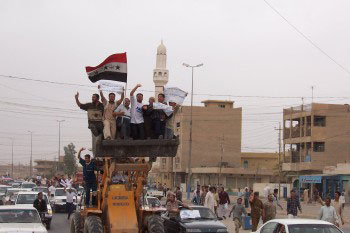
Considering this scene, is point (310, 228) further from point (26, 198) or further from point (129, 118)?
point (26, 198)

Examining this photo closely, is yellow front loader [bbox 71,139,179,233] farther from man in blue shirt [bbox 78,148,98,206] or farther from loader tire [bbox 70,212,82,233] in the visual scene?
loader tire [bbox 70,212,82,233]

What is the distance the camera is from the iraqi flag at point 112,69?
16812mm

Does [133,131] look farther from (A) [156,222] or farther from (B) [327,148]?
(B) [327,148]

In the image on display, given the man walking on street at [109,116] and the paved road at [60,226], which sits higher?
the man walking on street at [109,116]

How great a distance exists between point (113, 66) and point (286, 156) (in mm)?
71074

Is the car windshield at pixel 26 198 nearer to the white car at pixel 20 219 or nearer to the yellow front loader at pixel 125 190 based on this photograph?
the white car at pixel 20 219

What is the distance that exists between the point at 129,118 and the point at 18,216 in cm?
463

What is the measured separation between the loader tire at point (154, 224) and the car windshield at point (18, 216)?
3824mm

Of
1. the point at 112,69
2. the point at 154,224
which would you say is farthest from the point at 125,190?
the point at 112,69

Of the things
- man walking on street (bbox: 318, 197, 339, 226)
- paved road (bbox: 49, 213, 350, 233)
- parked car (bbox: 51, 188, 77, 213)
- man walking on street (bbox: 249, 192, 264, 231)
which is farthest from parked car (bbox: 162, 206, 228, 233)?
parked car (bbox: 51, 188, 77, 213)

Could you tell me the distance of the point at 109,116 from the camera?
16.2m

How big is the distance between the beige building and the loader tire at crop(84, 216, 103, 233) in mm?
61659

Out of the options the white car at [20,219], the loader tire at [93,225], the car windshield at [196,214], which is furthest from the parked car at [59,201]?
the loader tire at [93,225]

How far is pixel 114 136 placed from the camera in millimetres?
16297
